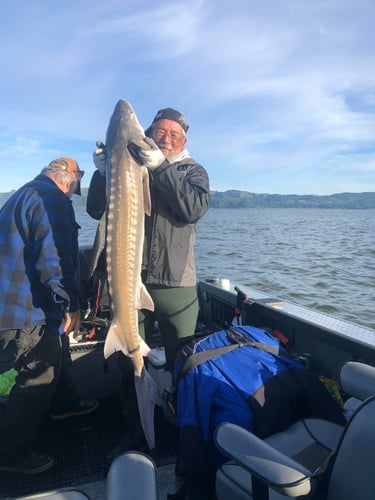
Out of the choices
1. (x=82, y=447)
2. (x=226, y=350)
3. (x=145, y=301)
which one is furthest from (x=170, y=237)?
(x=82, y=447)

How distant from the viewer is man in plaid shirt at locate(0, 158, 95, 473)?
274cm

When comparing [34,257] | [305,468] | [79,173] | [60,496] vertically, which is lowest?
[60,496]

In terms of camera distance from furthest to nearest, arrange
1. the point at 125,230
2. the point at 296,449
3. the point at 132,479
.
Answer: the point at 125,230, the point at 296,449, the point at 132,479

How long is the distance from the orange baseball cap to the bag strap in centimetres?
178

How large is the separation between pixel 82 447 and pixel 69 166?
2378mm

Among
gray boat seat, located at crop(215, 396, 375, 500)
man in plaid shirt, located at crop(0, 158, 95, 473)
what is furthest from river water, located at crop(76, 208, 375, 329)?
gray boat seat, located at crop(215, 396, 375, 500)

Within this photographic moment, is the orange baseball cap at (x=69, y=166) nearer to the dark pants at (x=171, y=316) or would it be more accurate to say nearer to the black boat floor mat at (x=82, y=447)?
the dark pants at (x=171, y=316)

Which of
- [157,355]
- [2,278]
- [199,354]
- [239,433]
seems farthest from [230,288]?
[239,433]

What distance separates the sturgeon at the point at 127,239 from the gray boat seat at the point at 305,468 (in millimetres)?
1261

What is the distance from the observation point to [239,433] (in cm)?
159

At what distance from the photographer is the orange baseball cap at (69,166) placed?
321 cm

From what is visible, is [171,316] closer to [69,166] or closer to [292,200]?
[69,166]

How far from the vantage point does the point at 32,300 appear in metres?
2.81

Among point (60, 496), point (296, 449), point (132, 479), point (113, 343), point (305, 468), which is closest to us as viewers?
point (132, 479)
